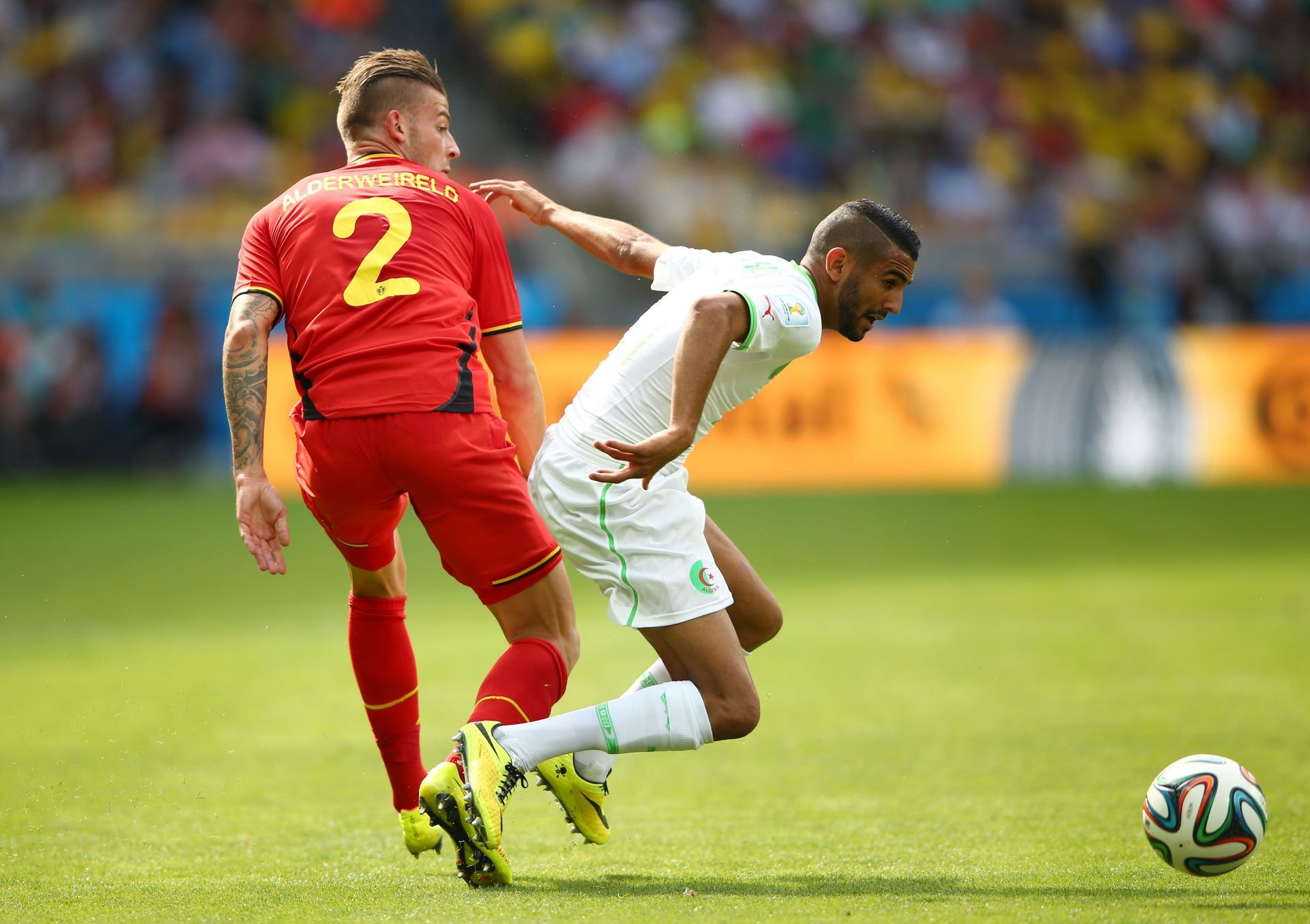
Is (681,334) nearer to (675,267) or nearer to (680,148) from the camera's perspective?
(675,267)

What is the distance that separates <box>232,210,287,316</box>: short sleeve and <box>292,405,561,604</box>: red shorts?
327 mm

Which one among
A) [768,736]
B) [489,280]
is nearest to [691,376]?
[489,280]

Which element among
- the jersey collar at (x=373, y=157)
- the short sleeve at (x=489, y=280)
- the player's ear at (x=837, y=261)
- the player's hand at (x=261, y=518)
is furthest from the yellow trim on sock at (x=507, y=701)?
the jersey collar at (x=373, y=157)

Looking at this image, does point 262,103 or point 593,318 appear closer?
point 593,318

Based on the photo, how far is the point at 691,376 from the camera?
12.4 ft

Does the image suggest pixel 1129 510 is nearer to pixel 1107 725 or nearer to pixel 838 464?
pixel 838 464

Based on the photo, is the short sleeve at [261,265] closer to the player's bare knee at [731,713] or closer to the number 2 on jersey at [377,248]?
the number 2 on jersey at [377,248]

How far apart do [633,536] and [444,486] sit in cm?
52

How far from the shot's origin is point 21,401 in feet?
49.3

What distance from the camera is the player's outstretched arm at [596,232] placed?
15.0ft

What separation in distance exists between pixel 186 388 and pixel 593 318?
4248 mm

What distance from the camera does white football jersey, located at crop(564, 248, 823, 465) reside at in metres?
3.90

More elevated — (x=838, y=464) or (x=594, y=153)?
(x=594, y=153)

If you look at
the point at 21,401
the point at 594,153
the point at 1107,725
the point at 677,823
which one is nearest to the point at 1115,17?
the point at 594,153
